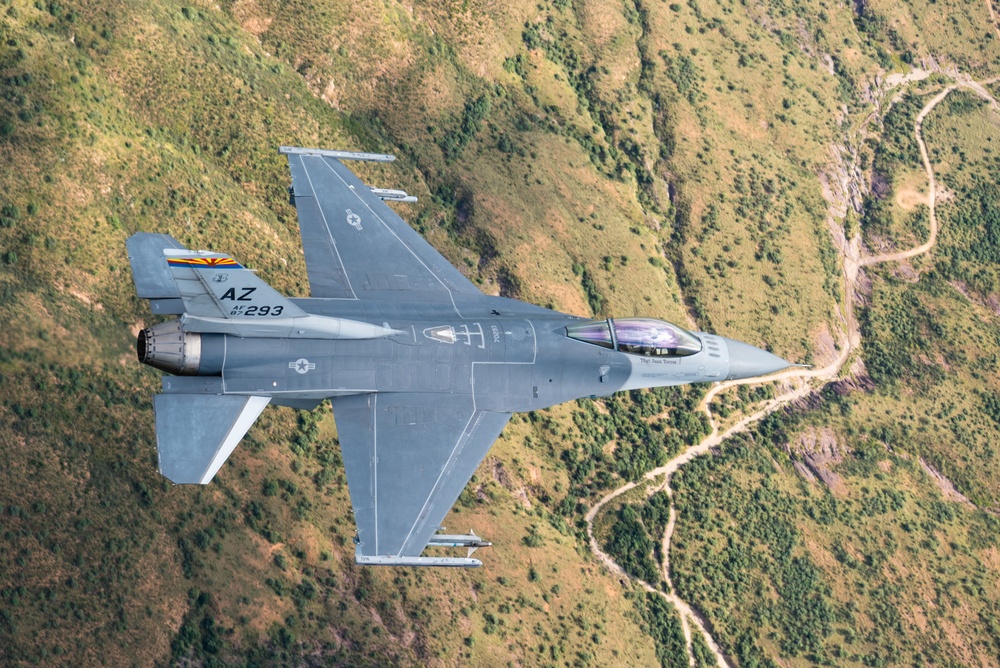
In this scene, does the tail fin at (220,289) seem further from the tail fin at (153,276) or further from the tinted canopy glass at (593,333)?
the tinted canopy glass at (593,333)

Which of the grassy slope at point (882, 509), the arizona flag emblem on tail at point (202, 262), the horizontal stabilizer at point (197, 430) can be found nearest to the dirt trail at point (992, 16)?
the grassy slope at point (882, 509)

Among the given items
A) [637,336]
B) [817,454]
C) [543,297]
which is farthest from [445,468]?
[817,454]

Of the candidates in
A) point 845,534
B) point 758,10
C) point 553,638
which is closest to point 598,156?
point 758,10

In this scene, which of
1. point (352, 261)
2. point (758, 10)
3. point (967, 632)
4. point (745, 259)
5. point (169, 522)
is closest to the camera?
point (352, 261)

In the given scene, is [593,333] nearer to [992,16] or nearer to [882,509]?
[882,509]

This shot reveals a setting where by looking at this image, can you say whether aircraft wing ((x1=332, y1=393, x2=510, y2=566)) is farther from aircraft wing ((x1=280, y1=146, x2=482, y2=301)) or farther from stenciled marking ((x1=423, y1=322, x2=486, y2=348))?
aircraft wing ((x1=280, y1=146, x2=482, y2=301))

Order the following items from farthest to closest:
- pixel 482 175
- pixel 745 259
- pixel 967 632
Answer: pixel 745 259, pixel 482 175, pixel 967 632

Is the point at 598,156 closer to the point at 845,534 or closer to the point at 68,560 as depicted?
the point at 845,534
